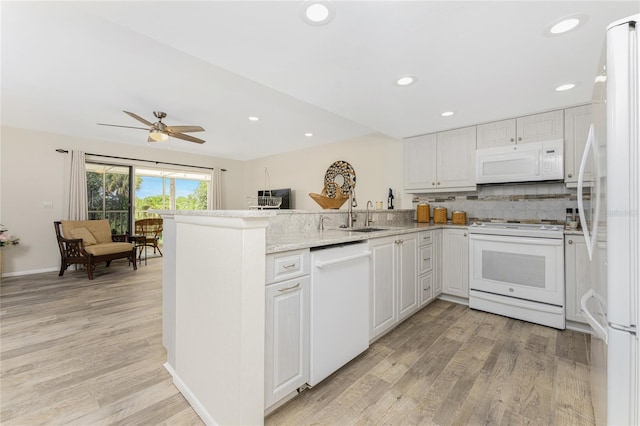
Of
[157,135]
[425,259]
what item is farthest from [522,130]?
[157,135]

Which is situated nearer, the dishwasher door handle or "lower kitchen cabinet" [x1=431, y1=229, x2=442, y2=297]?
the dishwasher door handle

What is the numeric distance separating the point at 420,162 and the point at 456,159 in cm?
47

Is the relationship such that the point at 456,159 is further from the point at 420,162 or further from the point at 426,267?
the point at 426,267

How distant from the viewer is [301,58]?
1.85m

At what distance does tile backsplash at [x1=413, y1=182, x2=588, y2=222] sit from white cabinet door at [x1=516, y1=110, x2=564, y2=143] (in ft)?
1.79

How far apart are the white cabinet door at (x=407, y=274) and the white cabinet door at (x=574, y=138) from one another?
1680 mm

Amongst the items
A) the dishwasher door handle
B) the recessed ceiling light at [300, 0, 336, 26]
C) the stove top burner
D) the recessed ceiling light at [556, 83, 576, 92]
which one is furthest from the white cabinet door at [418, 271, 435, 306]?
the recessed ceiling light at [300, 0, 336, 26]

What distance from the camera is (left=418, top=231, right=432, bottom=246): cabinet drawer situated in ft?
8.93

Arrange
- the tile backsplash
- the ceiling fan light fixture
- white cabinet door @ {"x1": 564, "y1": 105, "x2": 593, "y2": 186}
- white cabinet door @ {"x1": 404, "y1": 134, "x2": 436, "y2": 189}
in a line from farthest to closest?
white cabinet door @ {"x1": 404, "y1": 134, "x2": 436, "y2": 189}
the ceiling fan light fixture
the tile backsplash
white cabinet door @ {"x1": 564, "y1": 105, "x2": 593, "y2": 186}

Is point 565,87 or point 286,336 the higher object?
point 565,87

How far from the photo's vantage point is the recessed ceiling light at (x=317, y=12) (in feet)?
4.43

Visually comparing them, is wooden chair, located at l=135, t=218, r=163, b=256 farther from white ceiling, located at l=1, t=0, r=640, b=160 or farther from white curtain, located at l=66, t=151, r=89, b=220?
white ceiling, located at l=1, t=0, r=640, b=160

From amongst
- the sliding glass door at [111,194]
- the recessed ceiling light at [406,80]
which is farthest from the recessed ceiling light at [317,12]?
the sliding glass door at [111,194]

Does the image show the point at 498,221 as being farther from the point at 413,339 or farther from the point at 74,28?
the point at 74,28
